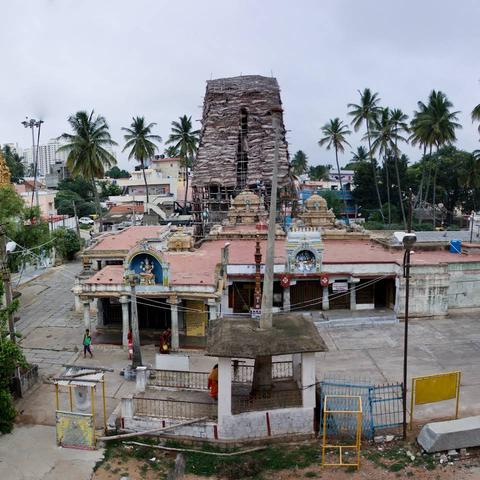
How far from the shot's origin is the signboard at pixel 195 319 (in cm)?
2438

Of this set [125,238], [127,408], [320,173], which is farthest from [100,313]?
[320,173]

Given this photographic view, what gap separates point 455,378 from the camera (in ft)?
51.4

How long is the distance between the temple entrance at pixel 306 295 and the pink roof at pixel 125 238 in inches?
410

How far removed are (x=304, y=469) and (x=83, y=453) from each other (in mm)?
6345

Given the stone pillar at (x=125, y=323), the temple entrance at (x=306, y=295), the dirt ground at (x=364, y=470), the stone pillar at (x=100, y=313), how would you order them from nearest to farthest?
the dirt ground at (x=364, y=470), the stone pillar at (x=125, y=323), the stone pillar at (x=100, y=313), the temple entrance at (x=306, y=295)

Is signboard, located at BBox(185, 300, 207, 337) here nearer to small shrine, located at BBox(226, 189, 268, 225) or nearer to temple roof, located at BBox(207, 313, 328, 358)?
temple roof, located at BBox(207, 313, 328, 358)

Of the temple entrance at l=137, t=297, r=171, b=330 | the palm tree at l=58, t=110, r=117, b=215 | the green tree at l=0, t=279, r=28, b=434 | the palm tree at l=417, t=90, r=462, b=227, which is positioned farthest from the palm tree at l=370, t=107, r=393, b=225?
the green tree at l=0, t=279, r=28, b=434

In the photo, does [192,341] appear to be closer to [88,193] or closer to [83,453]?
[83,453]

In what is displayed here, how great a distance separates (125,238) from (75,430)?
939 inches

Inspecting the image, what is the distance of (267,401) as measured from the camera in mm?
15523

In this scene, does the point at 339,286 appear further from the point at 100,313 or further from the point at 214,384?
the point at 214,384

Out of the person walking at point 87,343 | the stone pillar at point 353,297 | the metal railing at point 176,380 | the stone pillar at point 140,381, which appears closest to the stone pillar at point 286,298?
the stone pillar at point 353,297

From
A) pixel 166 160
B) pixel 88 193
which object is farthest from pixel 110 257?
pixel 166 160

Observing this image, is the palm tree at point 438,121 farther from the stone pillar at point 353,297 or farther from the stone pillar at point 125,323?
the stone pillar at point 125,323
